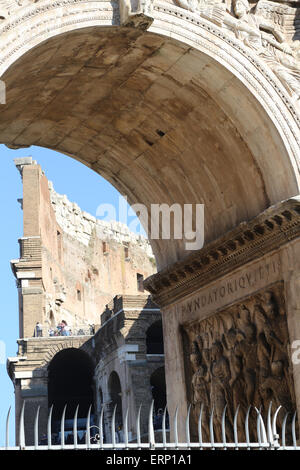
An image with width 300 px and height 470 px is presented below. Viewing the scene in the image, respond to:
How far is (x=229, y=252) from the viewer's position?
11141 mm

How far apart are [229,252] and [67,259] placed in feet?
130

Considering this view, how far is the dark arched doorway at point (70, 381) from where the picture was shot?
4025cm

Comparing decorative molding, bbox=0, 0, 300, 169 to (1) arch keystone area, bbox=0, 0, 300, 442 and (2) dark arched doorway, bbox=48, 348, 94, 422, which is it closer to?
(1) arch keystone area, bbox=0, 0, 300, 442

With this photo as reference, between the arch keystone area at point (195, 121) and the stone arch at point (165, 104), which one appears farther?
the arch keystone area at point (195, 121)

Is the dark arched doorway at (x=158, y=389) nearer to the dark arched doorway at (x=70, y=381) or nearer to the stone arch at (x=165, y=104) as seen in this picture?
the dark arched doorway at (x=70, y=381)

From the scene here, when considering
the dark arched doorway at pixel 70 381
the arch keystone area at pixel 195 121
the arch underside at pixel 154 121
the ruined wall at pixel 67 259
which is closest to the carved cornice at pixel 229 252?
the arch keystone area at pixel 195 121

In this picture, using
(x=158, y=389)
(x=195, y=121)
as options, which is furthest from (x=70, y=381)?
(x=195, y=121)

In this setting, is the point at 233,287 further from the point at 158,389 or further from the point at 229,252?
the point at 158,389

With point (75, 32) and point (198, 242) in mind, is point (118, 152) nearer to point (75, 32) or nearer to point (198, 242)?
point (198, 242)

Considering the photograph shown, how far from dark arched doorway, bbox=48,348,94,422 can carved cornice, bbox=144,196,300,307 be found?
1094 inches

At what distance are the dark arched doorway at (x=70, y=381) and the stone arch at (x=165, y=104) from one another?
28493 mm

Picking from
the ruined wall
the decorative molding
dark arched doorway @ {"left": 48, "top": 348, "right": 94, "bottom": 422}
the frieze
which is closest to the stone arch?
the decorative molding

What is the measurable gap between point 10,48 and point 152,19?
5.07 ft
